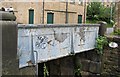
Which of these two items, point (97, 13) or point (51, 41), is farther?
point (97, 13)

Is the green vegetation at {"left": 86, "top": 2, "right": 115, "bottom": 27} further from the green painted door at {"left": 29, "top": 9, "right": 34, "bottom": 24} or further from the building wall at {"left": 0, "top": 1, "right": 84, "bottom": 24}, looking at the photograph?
the green painted door at {"left": 29, "top": 9, "right": 34, "bottom": 24}

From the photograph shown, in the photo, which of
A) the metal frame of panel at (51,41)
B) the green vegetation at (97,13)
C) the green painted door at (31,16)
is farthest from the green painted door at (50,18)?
the green vegetation at (97,13)

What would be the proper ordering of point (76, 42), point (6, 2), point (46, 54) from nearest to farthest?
point (46, 54), point (76, 42), point (6, 2)

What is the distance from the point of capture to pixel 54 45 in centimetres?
932

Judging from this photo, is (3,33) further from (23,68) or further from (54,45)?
(54,45)

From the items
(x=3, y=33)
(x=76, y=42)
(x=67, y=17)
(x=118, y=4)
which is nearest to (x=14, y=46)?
(x=3, y=33)

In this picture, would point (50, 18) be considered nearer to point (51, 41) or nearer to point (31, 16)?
point (31, 16)

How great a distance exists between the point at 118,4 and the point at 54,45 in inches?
307

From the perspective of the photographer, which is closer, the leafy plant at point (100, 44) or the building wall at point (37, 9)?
the leafy plant at point (100, 44)

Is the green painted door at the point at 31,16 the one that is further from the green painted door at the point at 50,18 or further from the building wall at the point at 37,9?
the green painted door at the point at 50,18

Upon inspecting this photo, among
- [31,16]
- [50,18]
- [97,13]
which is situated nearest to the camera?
[31,16]

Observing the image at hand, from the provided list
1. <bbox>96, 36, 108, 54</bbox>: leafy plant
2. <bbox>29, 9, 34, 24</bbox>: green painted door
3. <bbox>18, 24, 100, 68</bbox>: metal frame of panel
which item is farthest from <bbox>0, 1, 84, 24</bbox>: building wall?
<bbox>96, 36, 108, 54</bbox>: leafy plant

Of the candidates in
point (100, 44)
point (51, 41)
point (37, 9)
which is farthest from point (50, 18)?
point (51, 41)

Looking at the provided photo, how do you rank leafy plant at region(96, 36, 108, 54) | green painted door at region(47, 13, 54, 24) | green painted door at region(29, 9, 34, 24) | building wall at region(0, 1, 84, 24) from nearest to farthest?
1. leafy plant at region(96, 36, 108, 54)
2. building wall at region(0, 1, 84, 24)
3. green painted door at region(29, 9, 34, 24)
4. green painted door at region(47, 13, 54, 24)
